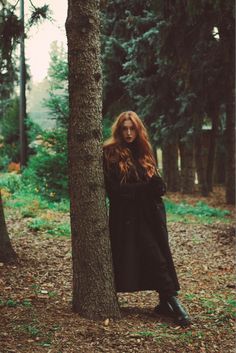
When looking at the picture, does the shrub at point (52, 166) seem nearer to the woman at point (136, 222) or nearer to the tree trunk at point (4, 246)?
the tree trunk at point (4, 246)

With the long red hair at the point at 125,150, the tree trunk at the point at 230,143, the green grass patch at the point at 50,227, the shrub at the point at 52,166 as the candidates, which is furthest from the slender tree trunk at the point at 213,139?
the long red hair at the point at 125,150

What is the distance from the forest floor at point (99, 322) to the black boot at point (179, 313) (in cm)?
6

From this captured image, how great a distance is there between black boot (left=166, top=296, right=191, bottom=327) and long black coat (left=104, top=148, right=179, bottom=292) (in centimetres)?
16

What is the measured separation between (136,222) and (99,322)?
40.4 inches

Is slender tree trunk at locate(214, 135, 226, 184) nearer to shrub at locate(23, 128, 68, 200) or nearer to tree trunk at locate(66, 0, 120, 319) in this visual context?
shrub at locate(23, 128, 68, 200)

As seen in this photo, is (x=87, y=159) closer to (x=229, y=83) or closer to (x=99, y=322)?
(x=99, y=322)

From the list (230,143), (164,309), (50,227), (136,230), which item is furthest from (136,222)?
(230,143)

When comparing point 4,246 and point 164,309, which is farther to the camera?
point 4,246

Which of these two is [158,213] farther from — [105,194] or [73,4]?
[73,4]

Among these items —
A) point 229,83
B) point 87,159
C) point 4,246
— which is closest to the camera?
point 87,159

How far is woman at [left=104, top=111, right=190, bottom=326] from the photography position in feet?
15.4

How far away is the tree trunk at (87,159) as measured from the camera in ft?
14.1

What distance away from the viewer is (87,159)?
14.3ft

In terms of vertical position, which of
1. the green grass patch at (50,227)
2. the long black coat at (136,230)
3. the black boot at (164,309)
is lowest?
the black boot at (164,309)
